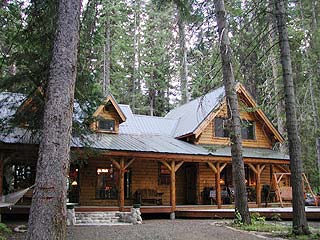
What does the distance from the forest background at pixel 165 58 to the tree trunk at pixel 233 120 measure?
33 centimetres

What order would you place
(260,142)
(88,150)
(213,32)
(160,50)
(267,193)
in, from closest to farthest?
(88,150) < (213,32) < (267,193) < (260,142) < (160,50)

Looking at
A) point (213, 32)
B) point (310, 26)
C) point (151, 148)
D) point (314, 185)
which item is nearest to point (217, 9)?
point (213, 32)

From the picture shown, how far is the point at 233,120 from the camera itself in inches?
449

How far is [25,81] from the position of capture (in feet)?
31.0

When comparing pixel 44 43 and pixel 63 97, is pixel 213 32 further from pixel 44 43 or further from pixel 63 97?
pixel 63 97

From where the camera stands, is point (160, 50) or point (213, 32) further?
point (160, 50)

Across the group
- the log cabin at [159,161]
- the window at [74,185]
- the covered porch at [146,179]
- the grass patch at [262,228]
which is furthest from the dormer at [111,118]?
the grass patch at [262,228]

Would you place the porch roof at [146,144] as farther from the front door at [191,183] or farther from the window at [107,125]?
the front door at [191,183]

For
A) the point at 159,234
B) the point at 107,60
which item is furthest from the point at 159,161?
the point at 107,60

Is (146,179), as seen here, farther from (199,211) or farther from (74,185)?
(199,211)

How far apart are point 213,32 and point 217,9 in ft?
2.68

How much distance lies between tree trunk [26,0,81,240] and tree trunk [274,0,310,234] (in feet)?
17.9

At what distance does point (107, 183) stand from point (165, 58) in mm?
17115

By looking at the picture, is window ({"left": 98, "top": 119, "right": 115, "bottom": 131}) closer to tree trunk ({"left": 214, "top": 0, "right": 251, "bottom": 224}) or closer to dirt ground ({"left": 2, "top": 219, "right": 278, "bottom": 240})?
tree trunk ({"left": 214, "top": 0, "right": 251, "bottom": 224})
